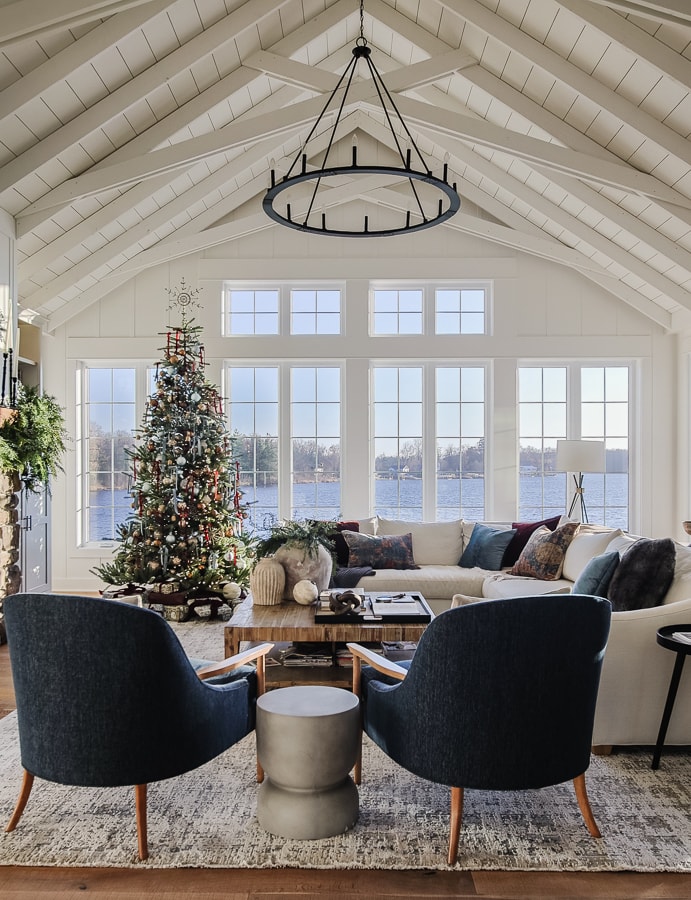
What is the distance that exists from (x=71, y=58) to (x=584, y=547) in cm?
451

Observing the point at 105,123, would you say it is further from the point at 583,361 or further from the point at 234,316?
the point at 583,361

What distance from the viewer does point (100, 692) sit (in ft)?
7.98

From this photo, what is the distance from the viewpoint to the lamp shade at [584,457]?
638 centimetres

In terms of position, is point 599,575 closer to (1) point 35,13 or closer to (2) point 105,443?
(1) point 35,13

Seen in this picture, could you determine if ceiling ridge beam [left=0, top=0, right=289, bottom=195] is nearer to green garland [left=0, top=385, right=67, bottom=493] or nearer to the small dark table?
green garland [left=0, top=385, right=67, bottom=493]

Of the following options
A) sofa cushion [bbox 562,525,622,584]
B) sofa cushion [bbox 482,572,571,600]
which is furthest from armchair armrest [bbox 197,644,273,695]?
A: sofa cushion [bbox 562,525,622,584]

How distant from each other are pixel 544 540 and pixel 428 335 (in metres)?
2.80

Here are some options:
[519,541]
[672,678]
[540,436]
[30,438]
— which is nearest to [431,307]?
[540,436]

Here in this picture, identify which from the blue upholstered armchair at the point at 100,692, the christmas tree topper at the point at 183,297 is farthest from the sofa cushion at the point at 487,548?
the blue upholstered armchair at the point at 100,692

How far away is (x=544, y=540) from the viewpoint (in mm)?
5562

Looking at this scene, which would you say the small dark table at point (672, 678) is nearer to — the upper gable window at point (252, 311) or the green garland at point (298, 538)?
the green garland at point (298, 538)

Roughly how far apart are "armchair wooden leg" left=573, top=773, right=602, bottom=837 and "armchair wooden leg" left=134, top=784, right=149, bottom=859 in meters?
1.54

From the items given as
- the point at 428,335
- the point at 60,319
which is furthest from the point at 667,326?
the point at 60,319

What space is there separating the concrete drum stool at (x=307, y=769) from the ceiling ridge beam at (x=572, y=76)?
13.0ft
